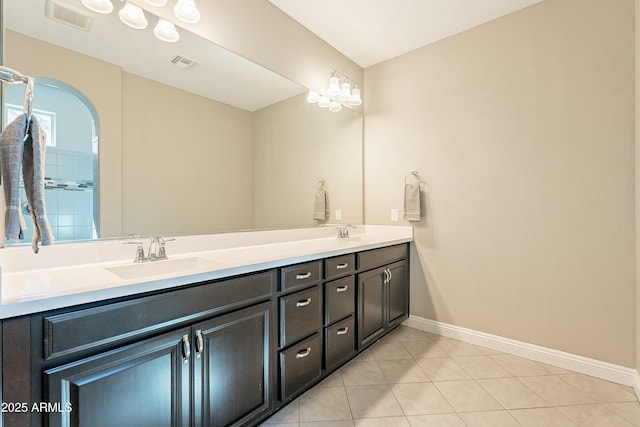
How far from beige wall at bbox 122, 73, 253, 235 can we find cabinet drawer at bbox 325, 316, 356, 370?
2.94 ft

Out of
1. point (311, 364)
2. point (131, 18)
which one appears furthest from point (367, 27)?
point (311, 364)

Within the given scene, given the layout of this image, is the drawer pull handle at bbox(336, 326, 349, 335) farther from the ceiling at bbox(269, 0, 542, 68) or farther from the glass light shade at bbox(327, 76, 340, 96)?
the ceiling at bbox(269, 0, 542, 68)

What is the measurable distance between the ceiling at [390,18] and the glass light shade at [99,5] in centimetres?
112

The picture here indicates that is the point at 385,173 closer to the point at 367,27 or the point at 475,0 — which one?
the point at 367,27

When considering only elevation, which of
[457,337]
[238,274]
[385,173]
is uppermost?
[385,173]

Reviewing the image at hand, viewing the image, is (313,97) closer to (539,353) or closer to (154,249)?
(154,249)

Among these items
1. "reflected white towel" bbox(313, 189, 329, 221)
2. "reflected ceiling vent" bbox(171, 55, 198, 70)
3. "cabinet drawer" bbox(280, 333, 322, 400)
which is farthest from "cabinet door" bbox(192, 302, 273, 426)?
"reflected ceiling vent" bbox(171, 55, 198, 70)

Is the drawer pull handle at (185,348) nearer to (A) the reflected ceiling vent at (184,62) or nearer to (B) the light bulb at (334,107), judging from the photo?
(A) the reflected ceiling vent at (184,62)

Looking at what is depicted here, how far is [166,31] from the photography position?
62.5 inches

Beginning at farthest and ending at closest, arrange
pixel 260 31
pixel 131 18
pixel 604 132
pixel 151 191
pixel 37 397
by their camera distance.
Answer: pixel 260 31 → pixel 604 132 → pixel 151 191 → pixel 131 18 → pixel 37 397

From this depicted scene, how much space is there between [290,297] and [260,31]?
71.4 inches

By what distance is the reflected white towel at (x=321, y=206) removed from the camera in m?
2.59

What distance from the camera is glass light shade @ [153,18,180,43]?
1.57 m

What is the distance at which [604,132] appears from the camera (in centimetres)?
186
